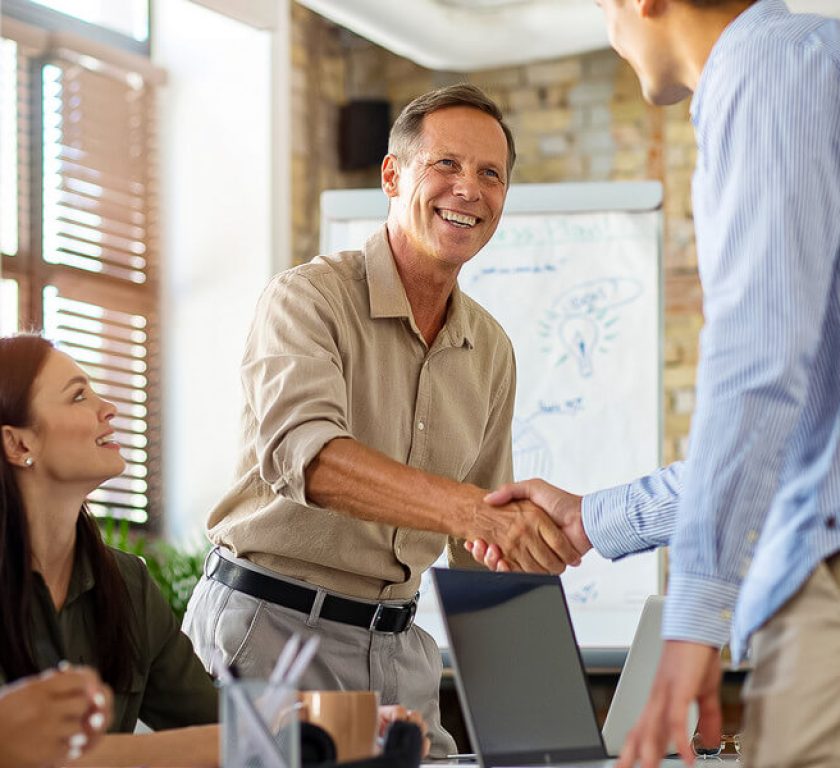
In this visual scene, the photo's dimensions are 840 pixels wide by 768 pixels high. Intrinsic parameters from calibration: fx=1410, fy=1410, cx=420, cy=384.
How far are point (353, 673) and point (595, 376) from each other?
2.09 m

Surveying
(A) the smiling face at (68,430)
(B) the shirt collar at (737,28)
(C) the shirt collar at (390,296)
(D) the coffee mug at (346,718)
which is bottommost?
(D) the coffee mug at (346,718)

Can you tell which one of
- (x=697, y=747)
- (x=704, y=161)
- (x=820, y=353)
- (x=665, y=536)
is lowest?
(x=697, y=747)

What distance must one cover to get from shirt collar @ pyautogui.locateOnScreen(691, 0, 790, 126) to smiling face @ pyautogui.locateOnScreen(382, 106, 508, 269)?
117 centimetres

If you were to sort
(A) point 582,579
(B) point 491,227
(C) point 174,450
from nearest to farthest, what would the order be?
(B) point 491,227, (A) point 582,579, (C) point 174,450

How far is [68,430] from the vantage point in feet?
6.76

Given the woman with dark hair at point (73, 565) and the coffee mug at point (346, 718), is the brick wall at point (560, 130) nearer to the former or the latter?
the woman with dark hair at point (73, 565)

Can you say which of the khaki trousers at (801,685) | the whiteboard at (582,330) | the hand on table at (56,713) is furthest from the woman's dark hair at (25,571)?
the whiteboard at (582,330)

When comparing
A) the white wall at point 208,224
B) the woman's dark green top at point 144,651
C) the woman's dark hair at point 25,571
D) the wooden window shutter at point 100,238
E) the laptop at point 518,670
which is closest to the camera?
the laptop at point 518,670

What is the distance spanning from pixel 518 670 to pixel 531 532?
636 mm

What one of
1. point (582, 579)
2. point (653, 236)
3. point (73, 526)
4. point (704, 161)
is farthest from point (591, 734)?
point (653, 236)

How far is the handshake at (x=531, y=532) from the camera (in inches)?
84.6

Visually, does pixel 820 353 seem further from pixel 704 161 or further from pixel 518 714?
pixel 518 714

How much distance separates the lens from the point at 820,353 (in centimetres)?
127

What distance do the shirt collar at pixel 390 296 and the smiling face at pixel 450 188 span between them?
0.05m
